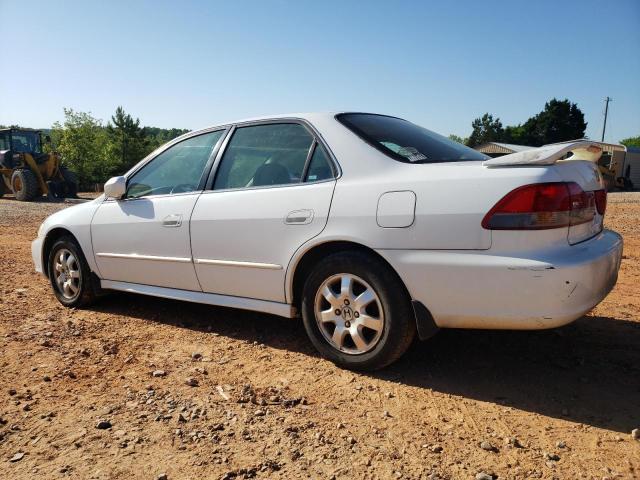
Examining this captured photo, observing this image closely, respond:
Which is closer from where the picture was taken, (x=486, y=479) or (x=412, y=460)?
(x=486, y=479)

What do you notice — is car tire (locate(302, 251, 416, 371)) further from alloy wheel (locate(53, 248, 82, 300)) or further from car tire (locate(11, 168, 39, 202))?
car tire (locate(11, 168, 39, 202))

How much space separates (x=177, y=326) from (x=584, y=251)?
3.01 metres

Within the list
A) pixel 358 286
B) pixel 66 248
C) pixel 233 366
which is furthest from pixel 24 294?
pixel 358 286

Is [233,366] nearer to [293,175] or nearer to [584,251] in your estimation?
[293,175]

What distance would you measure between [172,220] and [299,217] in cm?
118

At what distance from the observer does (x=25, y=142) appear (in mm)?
21156

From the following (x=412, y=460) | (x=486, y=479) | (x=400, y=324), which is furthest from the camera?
(x=400, y=324)

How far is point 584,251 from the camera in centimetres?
257

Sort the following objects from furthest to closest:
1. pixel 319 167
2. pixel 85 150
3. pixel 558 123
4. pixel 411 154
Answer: pixel 558 123
pixel 85 150
pixel 319 167
pixel 411 154

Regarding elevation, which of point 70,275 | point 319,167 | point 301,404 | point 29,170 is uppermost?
point 29,170

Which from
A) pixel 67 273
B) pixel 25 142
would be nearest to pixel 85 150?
pixel 25 142

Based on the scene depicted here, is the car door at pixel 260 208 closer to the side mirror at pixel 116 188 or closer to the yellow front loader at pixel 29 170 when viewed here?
the side mirror at pixel 116 188

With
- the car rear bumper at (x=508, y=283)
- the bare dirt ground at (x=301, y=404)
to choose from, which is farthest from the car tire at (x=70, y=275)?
the car rear bumper at (x=508, y=283)

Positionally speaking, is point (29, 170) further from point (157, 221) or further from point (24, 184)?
point (157, 221)
